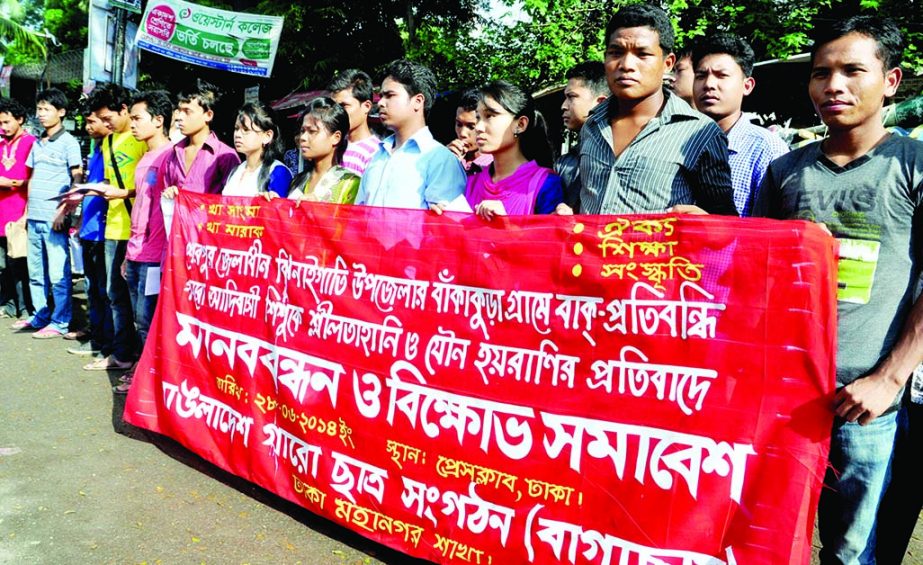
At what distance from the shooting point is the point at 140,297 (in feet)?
14.9

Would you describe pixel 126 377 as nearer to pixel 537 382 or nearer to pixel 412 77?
pixel 412 77

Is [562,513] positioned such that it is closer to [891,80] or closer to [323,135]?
[891,80]

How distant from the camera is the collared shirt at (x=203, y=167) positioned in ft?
14.5

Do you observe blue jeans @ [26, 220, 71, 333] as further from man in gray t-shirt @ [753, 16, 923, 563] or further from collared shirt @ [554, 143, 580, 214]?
man in gray t-shirt @ [753, 16, 923, 563]

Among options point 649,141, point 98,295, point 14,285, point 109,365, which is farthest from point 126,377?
point 649,141

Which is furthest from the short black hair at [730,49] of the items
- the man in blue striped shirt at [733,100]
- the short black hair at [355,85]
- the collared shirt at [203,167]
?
the collared shirt at [203,167]

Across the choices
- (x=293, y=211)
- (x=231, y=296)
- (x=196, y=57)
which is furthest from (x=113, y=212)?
(x=196, y=57)

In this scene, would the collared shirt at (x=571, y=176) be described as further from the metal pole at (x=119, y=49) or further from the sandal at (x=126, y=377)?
the metal pole at (x=119, y=49)

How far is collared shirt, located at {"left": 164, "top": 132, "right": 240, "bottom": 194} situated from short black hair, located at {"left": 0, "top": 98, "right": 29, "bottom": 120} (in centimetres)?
294

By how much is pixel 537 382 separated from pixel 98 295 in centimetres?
441

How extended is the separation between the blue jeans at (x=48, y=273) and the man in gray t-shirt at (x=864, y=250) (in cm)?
601

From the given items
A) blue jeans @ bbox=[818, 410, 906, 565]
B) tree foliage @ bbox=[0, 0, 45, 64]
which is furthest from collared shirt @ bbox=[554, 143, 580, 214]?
tree foliage @ bbox=[0, 0, 45, 64]

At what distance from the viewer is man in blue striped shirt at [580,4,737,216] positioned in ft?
8.06

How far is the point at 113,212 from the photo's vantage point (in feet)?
16.3
